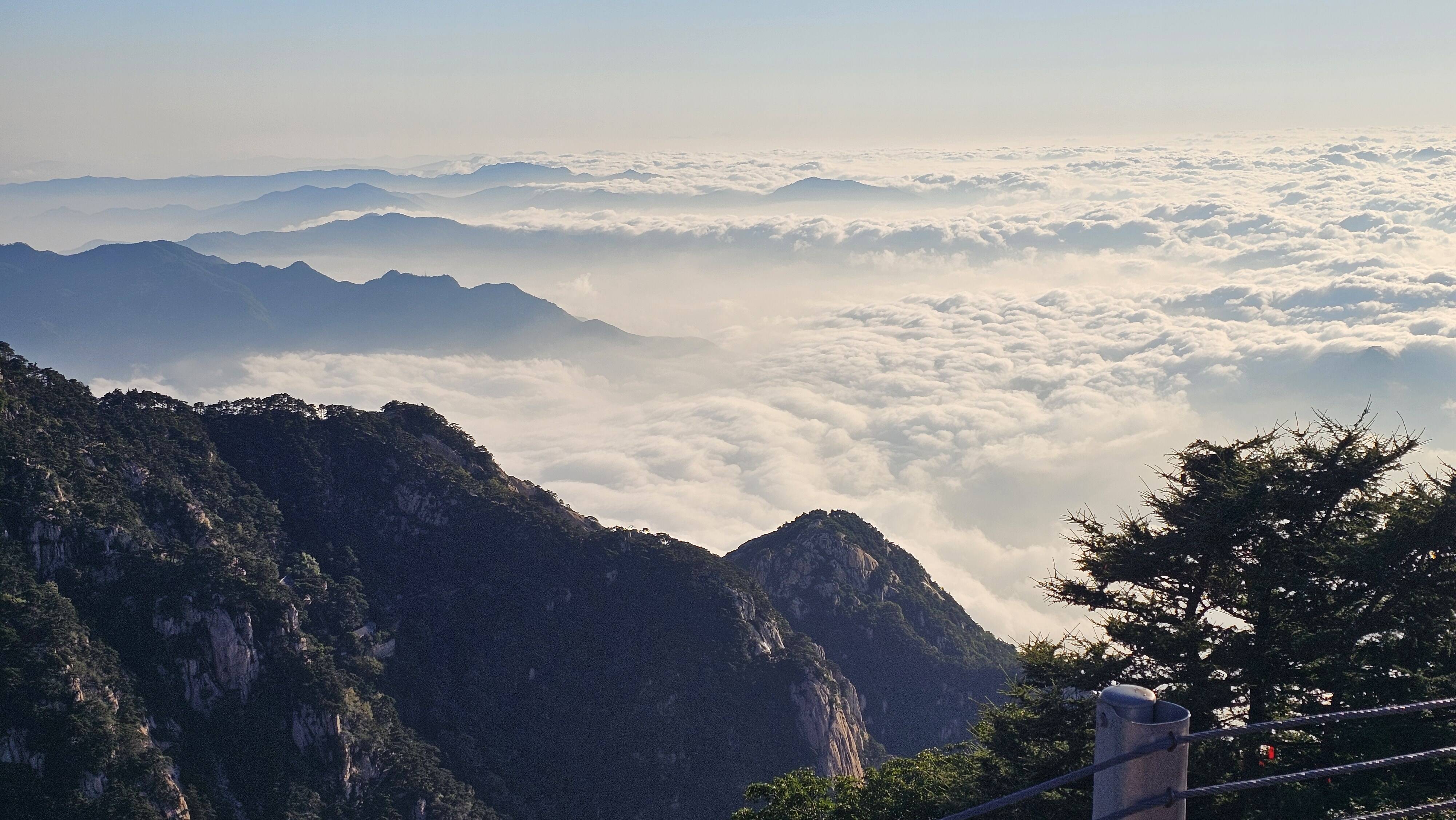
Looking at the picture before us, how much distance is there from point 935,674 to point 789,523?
82.7 feet

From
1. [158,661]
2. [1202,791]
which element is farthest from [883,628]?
[1202,791]

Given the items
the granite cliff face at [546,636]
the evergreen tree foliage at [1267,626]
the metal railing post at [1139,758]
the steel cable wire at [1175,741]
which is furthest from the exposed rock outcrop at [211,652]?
the metal railing post at [1139,758]

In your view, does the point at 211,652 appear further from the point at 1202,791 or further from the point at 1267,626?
the point at 1202,791

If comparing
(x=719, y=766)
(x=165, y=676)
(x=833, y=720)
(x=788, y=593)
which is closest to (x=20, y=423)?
(x=165, y=676)

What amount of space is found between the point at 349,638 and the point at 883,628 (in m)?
55.1

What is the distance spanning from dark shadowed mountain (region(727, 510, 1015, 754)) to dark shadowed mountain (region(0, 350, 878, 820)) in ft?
33.1

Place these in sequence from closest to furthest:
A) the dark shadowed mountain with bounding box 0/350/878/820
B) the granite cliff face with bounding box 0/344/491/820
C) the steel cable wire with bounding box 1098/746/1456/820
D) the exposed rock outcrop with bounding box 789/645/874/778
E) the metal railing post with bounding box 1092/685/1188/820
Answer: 1. the steel cable wire with bounding box 1098/746/1456/820
2. the metal railing post with bounding box 1092/685/1188/820
3. the granite cliff face with bounding box 0/344/491/820
4. the dark shadowed mountain with bounding box 0/350/878/820
5. the exposed rock outcrop with bounding box 789/645/874/778

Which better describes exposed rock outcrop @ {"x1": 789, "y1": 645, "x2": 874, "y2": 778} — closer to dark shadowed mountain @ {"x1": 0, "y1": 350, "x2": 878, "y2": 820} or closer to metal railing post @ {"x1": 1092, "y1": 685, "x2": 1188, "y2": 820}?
dark shadowed mountain @ {"x1": 0, "y1": 350, "x2": 878, "y2": 820}

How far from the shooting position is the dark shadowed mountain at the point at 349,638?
5994 cm

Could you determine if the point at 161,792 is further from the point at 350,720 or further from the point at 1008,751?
the point at 1008,751

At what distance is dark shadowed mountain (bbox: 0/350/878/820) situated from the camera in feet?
197

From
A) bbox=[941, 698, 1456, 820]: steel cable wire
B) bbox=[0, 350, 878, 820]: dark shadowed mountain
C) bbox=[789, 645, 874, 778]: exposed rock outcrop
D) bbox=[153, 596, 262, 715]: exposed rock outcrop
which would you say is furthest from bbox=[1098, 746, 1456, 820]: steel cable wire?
bbox=[789, 645, 874, 778]: exposed rock outcrop

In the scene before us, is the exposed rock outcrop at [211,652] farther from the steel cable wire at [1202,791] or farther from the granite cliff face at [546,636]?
the steel cable wire at [1202,791]

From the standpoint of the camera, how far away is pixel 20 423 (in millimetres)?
72875
